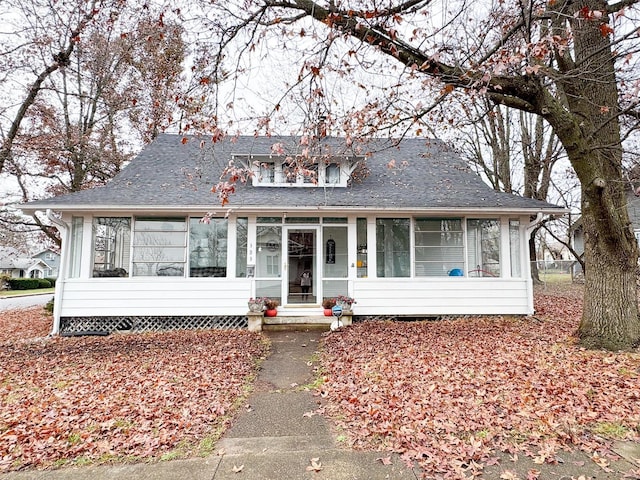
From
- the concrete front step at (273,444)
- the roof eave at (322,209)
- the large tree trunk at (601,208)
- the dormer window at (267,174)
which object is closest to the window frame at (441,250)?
the roof eave at (322,209)

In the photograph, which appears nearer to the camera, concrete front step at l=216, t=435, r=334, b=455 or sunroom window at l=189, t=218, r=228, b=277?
concrete front step at l=216, t=435, r=334, b=455

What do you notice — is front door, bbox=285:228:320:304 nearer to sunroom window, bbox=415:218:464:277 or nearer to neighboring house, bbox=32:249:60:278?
sunroom window, bbox=415:218:464:277

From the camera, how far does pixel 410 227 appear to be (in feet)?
28.5

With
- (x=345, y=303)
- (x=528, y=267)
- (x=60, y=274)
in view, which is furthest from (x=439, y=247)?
(x=60, y=274)

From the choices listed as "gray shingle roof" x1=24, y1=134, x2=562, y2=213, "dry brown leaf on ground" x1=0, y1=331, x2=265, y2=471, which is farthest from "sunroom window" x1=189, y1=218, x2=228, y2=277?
"dry brown leaf on ground" x1=0, y1=331, x2=265, y2=471

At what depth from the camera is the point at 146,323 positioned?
826cm

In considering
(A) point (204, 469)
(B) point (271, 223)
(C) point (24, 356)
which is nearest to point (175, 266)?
(B) point (271, 223)

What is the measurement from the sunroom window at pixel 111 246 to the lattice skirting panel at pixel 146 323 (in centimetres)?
107

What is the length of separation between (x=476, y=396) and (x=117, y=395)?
14.2 ft

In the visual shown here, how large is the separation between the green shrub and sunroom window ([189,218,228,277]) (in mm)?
32157

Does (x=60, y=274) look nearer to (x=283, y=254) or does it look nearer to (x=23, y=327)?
(x=23, y=327)

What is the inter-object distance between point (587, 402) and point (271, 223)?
22.2 ft

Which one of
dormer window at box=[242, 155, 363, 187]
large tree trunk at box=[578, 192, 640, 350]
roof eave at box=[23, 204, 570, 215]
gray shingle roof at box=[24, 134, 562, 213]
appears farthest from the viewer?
dormer window at box=[242, 155, 363, 187]

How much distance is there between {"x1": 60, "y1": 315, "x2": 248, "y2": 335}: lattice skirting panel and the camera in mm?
8133
